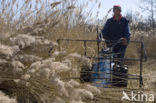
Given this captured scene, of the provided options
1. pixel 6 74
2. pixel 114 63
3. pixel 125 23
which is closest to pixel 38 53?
pixel 6 74

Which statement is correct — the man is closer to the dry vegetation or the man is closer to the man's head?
the man's head

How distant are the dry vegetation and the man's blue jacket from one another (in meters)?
0.74

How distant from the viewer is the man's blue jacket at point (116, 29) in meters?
3.51

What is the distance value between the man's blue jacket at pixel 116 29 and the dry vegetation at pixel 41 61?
74cm

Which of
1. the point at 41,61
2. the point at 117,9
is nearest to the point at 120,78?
the point at 41,61

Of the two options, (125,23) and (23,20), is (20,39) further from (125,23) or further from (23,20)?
(125,23)

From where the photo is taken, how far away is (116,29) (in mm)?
3594

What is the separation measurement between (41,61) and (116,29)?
6.79ft

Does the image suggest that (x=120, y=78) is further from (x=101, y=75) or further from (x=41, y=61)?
(x=41, y=61)

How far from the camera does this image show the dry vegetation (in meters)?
1.57

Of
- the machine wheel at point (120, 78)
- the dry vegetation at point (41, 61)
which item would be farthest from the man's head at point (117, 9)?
the machine wheel at point (120, 78)

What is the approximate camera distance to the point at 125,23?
354 cm

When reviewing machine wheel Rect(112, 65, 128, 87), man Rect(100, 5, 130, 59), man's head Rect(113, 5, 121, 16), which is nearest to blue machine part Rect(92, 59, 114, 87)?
machine wheel Rect(112, 65, 128, 87)

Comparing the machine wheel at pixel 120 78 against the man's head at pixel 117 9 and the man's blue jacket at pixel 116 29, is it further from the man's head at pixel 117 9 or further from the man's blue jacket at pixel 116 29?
the man's head at pixel 117 9
